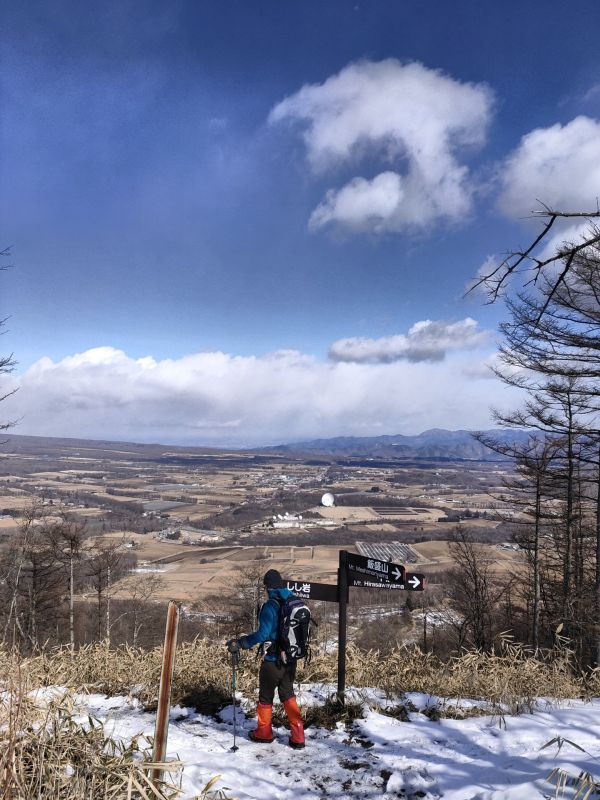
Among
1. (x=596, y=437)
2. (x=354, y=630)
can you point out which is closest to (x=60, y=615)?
(x=354, y=630)

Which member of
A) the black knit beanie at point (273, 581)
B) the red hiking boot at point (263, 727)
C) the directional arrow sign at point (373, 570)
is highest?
the black knit beanie at point (273, 581)

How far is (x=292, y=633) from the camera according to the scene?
4152 mm

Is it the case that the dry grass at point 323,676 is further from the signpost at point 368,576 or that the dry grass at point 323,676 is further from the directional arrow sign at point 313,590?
the signpost at point 368,576

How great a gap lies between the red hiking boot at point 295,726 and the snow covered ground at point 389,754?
70 millimetres

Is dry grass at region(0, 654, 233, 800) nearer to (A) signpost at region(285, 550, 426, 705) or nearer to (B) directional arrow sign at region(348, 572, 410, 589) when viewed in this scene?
(A) signpost at region(285, 550, 426, 705)

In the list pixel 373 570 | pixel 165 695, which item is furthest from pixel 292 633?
pixel 165 695

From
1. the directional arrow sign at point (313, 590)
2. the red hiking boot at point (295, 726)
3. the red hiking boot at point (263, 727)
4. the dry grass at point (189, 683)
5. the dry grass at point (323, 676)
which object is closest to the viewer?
the dry grass at point (189, 683)

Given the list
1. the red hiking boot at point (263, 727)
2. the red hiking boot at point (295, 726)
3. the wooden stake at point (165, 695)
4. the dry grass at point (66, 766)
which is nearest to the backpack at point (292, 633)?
the red hiking boot at point (295, 726)

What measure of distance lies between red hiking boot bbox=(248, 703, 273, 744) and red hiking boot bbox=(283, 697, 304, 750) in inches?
7.7

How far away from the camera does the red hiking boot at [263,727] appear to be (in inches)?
161

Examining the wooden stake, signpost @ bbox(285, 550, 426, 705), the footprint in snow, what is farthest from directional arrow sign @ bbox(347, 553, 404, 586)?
the wooden stake

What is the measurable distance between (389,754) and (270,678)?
3.80ft

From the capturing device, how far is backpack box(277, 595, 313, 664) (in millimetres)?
4141

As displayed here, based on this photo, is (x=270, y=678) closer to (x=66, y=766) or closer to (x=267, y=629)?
(x=267, y=629)
